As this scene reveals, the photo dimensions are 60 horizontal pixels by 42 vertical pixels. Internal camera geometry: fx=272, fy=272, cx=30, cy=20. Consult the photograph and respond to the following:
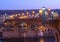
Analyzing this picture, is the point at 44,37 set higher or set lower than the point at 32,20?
lower

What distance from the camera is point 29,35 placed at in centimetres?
1973

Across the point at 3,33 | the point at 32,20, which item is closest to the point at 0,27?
the point at 3,33

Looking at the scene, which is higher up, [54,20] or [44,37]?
[54,20]

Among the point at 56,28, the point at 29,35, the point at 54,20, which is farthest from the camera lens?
the point at 29,35

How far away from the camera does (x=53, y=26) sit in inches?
250

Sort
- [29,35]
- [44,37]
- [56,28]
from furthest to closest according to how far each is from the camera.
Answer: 1. [29,35]
2. [44,37]
3. [56,28]

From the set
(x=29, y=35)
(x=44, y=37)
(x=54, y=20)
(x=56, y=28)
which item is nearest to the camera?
(x=54, y=20)

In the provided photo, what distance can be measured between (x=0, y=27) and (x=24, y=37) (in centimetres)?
201

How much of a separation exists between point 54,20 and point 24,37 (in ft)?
46.7

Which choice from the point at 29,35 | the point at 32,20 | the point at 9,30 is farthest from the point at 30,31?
the point at 32,20

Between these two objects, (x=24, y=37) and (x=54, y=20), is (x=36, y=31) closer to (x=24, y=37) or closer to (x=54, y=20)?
(x=24, y=37)

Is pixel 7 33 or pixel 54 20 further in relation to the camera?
pixel 7 33

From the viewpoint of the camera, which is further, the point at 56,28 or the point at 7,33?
the point at 7,33

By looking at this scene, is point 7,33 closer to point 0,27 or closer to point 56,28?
point 0,27
